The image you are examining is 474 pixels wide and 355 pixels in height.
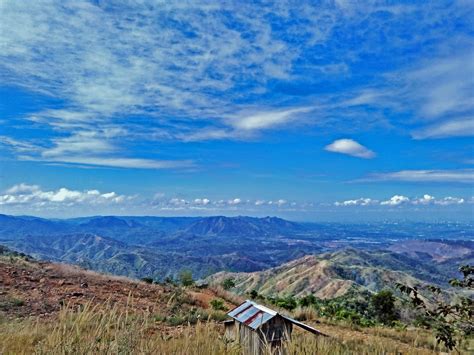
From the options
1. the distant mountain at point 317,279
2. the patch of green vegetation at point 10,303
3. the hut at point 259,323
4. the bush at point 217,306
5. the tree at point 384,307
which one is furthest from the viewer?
the distant mountain at point 317,279

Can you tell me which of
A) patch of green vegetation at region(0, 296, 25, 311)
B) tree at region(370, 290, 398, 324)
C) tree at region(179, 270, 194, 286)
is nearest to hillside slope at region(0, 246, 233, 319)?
patch of green vegetation at region(0, 296, 25, 311)

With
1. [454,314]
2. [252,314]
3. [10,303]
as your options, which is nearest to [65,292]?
[10,303]

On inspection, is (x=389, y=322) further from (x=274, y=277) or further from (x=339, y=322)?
(x=274, y=277)

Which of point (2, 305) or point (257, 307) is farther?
point (2, 305)

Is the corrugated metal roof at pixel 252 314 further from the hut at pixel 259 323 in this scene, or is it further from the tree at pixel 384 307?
the tree at pixel 384 307

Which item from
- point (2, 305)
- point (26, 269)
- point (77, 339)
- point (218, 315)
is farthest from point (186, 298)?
point (77, 339)

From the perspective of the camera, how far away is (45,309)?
1242 centimetres

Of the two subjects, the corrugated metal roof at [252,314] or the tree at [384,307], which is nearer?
the corrugated metal roof at [252,314]

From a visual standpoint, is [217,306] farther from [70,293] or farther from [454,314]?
[454,314]

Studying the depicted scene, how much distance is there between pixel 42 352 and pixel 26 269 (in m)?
18.2

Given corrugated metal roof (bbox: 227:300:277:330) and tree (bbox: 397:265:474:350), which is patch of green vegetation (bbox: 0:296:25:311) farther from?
tree (bbox: 397:265:474:350)

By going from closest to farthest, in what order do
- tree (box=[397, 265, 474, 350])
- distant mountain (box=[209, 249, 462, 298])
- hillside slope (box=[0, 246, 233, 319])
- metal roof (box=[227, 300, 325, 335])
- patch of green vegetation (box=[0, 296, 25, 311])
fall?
tree (box=[397, 265, 474, 350])
metal roof (box=[227, 300, 325, 335])
patch of green vegetation (box=[0, 296, 25, 311])
hillside slope (box=[0, 246, 233, 319])
distant mountain (box=[209, 249, 462, 298])

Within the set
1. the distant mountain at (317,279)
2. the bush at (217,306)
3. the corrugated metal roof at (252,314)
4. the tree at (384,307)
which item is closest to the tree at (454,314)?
the corrugated metal roof at (252,314)

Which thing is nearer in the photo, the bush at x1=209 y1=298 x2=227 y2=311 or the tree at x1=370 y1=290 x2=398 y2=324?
the bush at x1=209 y1=298 x2=227 y2=311
